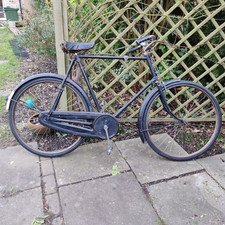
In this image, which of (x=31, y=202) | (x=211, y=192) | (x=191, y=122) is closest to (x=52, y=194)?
(x=31, y=202)

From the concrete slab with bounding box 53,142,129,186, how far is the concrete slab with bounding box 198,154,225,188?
75cm

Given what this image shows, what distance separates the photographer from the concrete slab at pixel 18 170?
6.23 ft

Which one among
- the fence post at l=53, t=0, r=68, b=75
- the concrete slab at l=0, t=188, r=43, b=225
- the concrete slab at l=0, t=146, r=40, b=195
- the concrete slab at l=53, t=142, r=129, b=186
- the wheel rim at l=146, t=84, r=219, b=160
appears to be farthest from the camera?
the wheel rim at l=146, t=84, r=219, b=160

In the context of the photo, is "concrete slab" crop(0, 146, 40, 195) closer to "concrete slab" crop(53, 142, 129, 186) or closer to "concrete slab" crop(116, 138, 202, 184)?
"concrete slab" crop(53, 142, 129, 186)

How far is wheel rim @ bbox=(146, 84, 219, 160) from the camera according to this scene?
88.9 inches

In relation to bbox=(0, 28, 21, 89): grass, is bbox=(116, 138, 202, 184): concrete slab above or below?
above

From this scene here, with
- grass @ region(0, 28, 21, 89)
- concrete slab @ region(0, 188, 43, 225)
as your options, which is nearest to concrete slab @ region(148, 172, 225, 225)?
concrete slab @ region(0, 188, 43, 225)

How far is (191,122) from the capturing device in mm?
2861

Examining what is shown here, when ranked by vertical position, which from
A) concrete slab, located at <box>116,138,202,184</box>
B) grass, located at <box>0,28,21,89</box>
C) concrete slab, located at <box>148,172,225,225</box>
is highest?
concrete slab, located at <box>148,172,225,225</box>

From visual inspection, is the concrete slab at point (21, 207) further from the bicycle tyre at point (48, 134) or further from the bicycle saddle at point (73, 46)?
the bicycle saddle at point (73, 46)

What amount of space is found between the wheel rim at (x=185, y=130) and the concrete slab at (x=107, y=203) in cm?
53

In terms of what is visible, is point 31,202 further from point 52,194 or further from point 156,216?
point 156,216

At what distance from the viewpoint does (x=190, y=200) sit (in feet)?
5.82

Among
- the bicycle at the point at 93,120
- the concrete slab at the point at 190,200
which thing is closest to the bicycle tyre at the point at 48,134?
the bicycle at the point at 93,120
